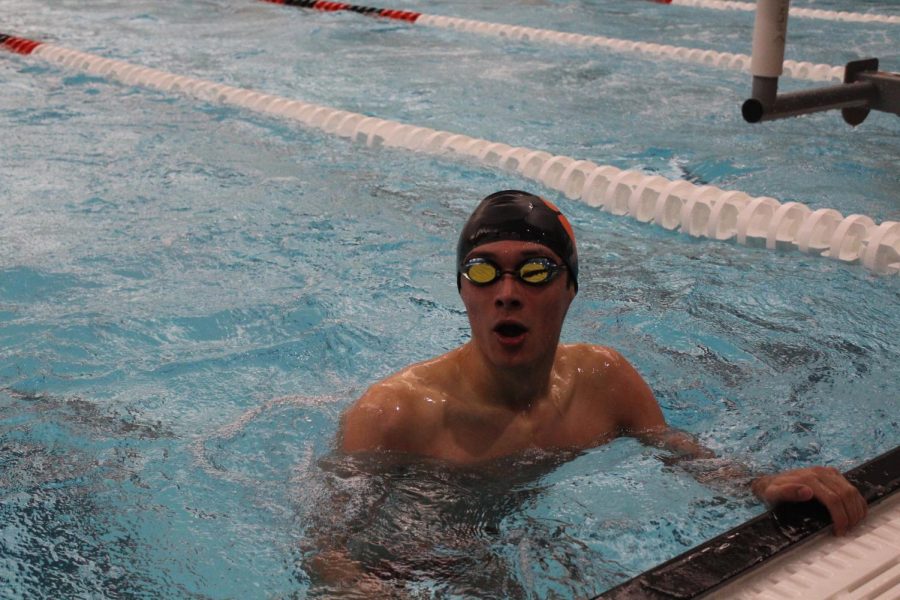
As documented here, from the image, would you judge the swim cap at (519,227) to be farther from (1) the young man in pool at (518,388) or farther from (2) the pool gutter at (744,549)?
(2) the pool gutter at (744,549)

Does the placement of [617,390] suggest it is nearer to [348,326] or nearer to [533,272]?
[533,272]

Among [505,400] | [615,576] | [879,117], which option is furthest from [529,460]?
[879,117]

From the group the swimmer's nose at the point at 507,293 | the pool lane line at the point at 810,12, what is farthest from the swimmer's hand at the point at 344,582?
the pool lane line at the point at 810,12

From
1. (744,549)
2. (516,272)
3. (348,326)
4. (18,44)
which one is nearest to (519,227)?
(516,272)

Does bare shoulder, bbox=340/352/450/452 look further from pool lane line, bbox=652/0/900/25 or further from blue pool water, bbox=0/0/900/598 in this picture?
pool lane line, bbox=652/0/900/25

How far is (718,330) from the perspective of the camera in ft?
12.3

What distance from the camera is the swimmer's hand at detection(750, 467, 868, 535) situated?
1.96 meters

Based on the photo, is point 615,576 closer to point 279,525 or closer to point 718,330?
point 279,525

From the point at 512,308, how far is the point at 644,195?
124 inches

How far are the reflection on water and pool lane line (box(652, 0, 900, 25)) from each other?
31.1ft

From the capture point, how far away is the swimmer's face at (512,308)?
6.89 ft

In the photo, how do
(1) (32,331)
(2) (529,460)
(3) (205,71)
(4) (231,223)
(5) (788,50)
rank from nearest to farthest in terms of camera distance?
1. (2) (529,460)
2. (1) (32,331)
3. (4) (231,223)
4. (3) (205,71)
5. (5) (788,50)

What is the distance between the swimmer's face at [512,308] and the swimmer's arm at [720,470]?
0.38 meters

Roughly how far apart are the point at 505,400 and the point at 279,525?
60 centimetres
